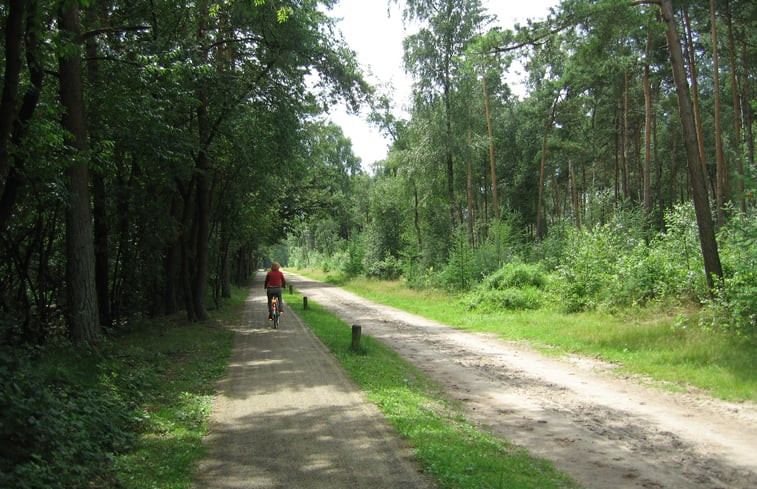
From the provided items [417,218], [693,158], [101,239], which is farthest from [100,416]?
A: [417,218]

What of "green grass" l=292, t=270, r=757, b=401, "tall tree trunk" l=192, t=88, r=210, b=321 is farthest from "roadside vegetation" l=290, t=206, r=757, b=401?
"tall tree trunk" l=192, t=88, r=210, b=321

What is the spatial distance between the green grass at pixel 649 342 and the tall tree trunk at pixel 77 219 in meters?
9.37

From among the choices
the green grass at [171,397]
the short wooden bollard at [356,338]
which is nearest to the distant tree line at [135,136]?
the green grass at [171,397]

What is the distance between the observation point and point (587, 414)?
682 cm

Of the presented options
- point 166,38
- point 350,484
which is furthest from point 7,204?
point 350,484

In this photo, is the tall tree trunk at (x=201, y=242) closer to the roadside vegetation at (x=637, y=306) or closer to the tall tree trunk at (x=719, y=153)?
the roadside vegetation at (x=637, y=306)

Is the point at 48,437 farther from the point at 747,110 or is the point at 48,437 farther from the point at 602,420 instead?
the point at 747,110

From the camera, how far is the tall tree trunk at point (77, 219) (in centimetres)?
905

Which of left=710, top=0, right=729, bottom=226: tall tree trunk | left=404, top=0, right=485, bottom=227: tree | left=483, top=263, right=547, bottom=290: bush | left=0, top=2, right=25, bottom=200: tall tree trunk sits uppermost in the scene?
left=404, top=0, right=485, bottom=227: tree

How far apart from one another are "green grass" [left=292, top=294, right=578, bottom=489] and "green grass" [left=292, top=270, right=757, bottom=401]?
3.89 m

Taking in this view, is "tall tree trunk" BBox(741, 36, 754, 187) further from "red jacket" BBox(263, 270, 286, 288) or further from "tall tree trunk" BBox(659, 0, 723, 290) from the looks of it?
"red jacket" BBox(263, 270, 286, 288)

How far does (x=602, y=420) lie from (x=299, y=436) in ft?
12.5

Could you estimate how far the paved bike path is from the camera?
461 centimetres

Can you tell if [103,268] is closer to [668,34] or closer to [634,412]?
[634,412]
